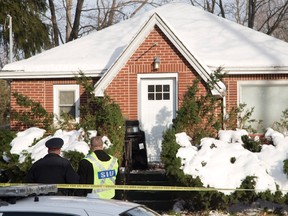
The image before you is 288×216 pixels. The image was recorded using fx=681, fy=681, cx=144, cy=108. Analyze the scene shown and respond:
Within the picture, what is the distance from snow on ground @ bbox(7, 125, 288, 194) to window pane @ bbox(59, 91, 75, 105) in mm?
3708

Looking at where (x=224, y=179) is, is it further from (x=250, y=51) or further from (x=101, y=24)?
(x=101, y=24)

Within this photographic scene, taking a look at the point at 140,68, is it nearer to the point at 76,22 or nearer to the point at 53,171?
the point at 53,171

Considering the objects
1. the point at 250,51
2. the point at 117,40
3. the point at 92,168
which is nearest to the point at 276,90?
the point at 250,51

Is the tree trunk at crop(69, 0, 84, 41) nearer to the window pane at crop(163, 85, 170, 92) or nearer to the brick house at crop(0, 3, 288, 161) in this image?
the brick house at crop(0, 3, 288, 161)

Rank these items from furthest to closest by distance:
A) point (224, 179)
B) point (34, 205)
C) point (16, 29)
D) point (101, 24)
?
point (101, 24), point (16, 29), point (224, 179), point (34, 205)

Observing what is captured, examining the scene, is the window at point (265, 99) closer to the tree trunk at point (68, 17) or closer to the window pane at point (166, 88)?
the window pane at point (166, 88)

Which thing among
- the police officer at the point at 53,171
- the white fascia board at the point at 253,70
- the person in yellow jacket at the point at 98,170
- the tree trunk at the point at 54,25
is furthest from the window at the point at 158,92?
the tree trunk at the point at 54,25

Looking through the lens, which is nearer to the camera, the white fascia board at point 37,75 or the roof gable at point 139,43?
the roof gable at point 139,43

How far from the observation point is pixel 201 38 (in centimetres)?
1939

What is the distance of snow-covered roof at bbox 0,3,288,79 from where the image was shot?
17.2m

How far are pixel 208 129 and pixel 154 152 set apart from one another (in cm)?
203

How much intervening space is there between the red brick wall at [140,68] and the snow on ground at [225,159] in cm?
283

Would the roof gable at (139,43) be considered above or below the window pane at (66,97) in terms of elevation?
above

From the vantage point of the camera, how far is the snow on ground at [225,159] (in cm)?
1261
